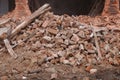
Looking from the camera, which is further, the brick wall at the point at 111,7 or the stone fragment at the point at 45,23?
the brick wall at the point at 111,7

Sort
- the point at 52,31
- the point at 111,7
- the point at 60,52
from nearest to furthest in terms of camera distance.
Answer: the point at 60,52, the point at 52,31, the point at 111,7

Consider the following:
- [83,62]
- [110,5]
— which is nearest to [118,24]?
[110,5]

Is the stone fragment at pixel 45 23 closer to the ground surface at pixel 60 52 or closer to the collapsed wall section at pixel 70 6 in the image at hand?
the ground surface at pixel 60 52

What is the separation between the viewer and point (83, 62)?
8109mm

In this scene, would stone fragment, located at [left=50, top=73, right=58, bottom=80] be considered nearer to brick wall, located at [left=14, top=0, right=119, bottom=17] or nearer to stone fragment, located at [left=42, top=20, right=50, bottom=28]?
stone fragment, located at [left=42, top=20, right=50, bottom=28]

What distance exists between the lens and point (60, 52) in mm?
8227

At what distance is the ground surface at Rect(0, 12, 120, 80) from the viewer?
765 centimetres

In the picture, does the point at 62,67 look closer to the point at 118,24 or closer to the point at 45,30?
the point at 45,30

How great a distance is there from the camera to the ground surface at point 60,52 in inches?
301

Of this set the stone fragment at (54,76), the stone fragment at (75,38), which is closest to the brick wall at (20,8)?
the stone fragment at (75,38)

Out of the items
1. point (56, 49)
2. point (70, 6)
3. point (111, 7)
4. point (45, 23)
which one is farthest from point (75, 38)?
point (70, 6)

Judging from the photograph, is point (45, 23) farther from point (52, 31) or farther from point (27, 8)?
point (27, 8)

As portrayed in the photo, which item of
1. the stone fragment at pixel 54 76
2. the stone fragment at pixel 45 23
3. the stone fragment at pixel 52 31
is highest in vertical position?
the stone fragment at pixel 45 23

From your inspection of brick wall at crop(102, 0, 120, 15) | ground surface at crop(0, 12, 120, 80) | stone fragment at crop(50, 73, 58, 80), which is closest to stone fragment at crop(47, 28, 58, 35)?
ground surface at crop(0, 12, 120, 80)
